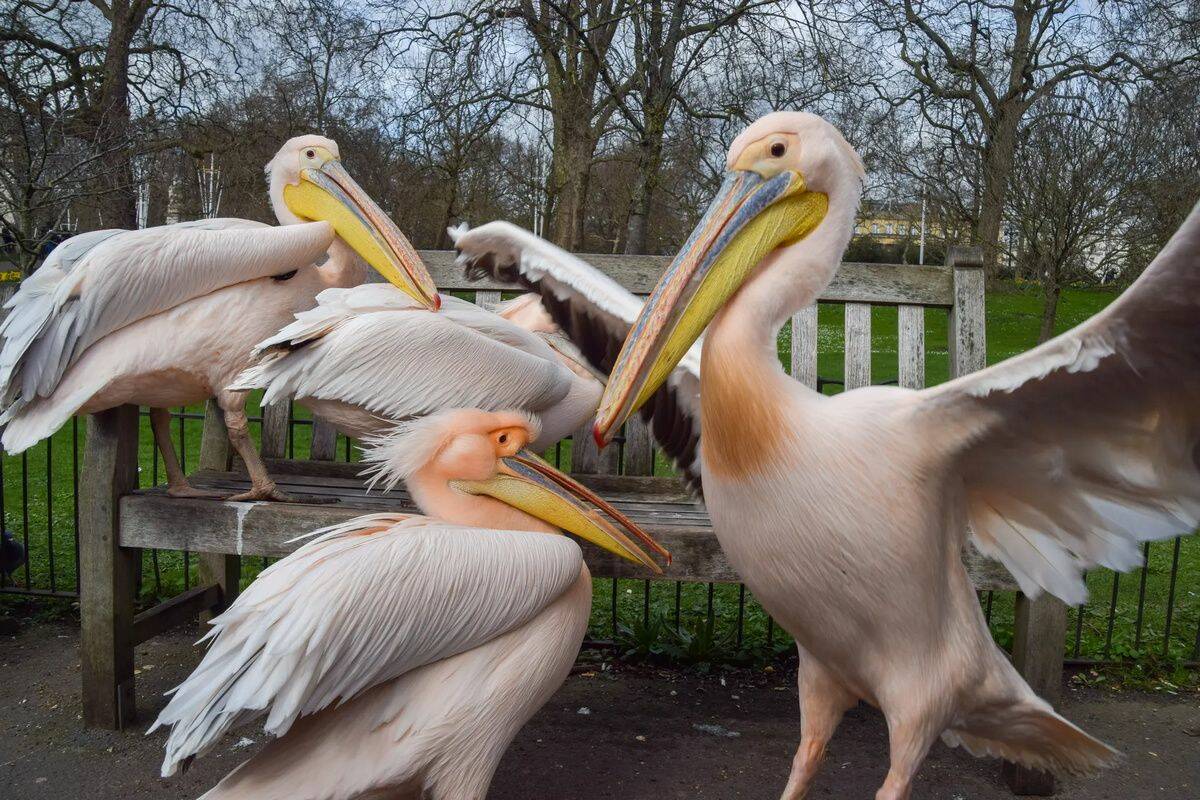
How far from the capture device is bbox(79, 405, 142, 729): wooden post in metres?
2.67

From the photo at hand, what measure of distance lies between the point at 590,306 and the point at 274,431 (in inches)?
53.4

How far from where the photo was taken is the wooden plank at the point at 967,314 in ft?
9.85

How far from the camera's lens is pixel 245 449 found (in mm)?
2705

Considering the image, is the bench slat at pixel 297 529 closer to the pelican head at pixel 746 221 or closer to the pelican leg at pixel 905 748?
the pelican leg at pixel 905 748

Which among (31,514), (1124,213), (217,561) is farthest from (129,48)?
(1124,213)

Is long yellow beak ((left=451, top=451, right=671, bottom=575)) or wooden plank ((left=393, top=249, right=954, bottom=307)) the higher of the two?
wooden plank ((left=393, top=249, right=954, bottom=307))

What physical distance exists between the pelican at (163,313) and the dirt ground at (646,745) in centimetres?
78

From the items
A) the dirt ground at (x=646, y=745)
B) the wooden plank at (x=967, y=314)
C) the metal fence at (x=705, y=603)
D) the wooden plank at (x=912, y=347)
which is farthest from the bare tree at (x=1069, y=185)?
the dirt ground at (x=646, y=745)

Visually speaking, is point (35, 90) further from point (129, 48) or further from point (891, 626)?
point (891, 626)

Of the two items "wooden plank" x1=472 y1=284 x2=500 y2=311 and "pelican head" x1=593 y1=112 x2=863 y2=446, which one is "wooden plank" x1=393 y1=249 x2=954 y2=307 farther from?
"pelican head" x1=593 y1=112 x2=863 y2=446

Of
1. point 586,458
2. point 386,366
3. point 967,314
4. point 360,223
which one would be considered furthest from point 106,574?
point 967,314

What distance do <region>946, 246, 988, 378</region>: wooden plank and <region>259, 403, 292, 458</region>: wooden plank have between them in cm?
229

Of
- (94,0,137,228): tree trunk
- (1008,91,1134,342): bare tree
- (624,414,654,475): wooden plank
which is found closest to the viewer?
(624,414,654,475): wooden plank

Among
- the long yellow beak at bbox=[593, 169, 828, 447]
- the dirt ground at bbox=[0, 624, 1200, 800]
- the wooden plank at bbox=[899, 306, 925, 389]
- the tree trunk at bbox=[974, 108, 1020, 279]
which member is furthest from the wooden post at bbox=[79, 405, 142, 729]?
the tree trunk at bbox=[974, 108, 1020, 279]
